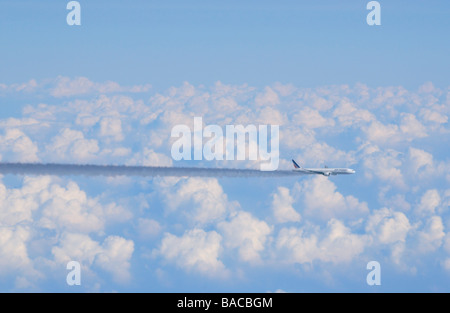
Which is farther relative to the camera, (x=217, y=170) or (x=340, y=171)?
(x=340, y=171)
